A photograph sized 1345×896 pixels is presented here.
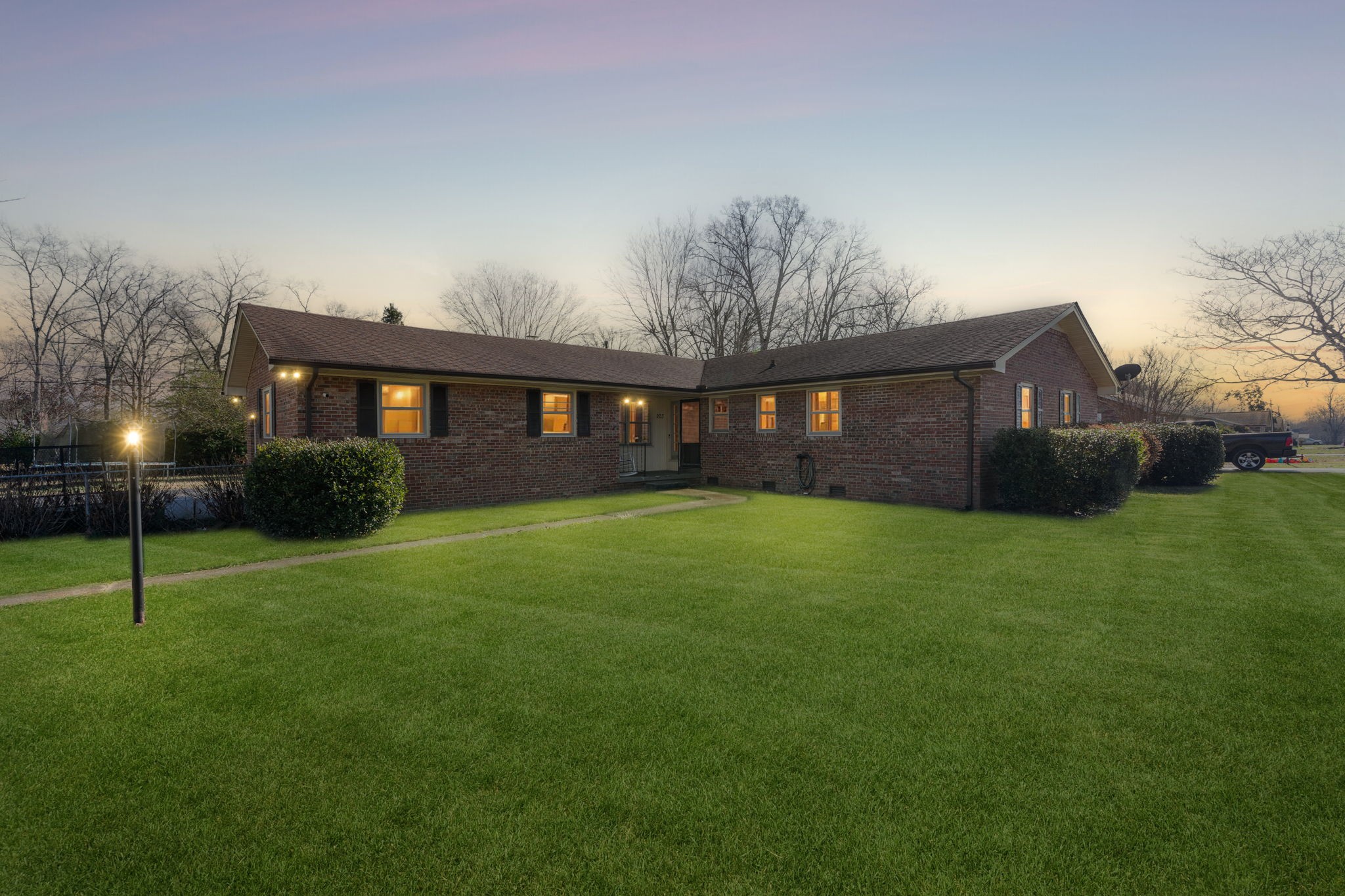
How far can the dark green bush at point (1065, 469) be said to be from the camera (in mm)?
11359

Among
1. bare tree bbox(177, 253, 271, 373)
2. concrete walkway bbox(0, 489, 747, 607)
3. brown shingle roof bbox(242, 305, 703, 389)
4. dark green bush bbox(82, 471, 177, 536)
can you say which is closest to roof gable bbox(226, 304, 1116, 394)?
brown shingle roof bbox(242, 305, 703, 389)

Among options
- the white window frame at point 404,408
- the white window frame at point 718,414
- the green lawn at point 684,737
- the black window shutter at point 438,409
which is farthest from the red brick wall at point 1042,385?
the white window frame at point 404,408

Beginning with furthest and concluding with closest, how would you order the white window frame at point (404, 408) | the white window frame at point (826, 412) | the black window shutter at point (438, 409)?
the white window frame at point (826, 412) < the black window shutter at point (438, 409) < the white window frame at point (404, 408)

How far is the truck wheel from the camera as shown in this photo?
2200cm

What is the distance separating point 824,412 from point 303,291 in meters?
33.0

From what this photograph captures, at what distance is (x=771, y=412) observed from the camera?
1656 centimetres

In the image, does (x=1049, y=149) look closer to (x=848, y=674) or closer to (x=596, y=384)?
(x=596, y=384)

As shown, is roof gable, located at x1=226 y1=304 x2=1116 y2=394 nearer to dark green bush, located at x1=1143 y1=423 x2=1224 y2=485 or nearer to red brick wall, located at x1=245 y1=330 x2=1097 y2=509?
red brick wall, located at x1=245 y1=330 x2=1097 y2=509

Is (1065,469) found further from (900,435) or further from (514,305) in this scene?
(514,305)

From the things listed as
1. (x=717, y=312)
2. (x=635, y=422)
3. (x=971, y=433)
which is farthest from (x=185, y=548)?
(x=717, y=312)

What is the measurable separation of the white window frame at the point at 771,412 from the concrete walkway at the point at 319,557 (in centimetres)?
379

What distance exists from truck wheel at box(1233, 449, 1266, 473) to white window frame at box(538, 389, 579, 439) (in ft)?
82.5

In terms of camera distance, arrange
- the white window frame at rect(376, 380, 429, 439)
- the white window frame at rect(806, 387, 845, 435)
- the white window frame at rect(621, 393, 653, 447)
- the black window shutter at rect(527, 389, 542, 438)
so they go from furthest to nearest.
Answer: the white window frame at rect(621, 393, 653, 447), the white window frame at rect(806, 387, 845, 435), the black window shutter at rect(527, 389, 542, 438), the white window frame at rect(376, 380, 429, 439)

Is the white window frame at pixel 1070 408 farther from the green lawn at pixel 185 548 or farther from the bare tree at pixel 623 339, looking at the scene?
the bare tree at pixel 623 339
